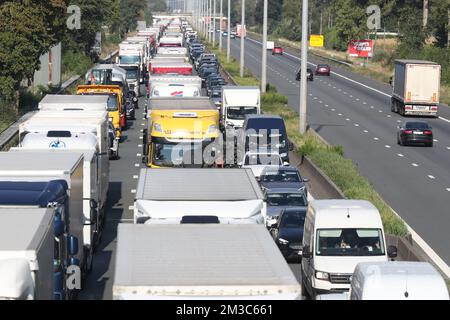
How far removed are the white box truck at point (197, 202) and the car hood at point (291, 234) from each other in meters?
4.99

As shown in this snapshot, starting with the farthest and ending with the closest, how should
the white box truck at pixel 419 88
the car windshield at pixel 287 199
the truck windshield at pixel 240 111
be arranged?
the white box truck at pixel 419 88 → the truck windshield at pixel 240 111 → the car windshield at pixel 287 199

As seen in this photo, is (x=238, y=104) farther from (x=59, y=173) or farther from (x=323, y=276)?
(x=59, y=173)

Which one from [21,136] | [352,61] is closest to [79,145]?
[21,136]

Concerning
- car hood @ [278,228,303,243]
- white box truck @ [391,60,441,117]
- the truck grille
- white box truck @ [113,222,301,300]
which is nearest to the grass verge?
car hood @ [278,228,303,243]

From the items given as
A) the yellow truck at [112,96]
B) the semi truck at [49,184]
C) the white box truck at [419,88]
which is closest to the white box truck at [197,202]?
the semi truck at [49,184]

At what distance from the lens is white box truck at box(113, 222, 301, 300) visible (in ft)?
37.7

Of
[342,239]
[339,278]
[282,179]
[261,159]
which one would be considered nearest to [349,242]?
[342,239]

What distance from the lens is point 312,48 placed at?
16775cm

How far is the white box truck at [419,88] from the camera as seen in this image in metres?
62.2

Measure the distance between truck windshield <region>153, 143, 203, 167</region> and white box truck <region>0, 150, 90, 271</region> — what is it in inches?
309

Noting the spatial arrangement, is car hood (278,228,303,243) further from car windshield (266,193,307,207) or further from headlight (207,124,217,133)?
headlight (207,124,217,133)

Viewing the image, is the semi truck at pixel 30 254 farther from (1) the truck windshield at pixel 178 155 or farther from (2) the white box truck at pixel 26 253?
(1) the truck windshield at pixel 178 155

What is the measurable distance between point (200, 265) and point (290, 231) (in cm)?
1277
